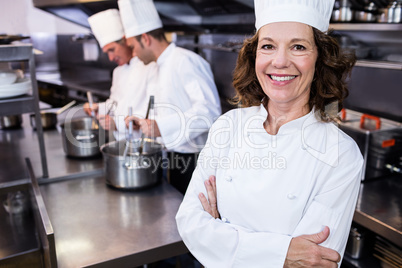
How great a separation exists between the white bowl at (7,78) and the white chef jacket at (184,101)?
2.51ft

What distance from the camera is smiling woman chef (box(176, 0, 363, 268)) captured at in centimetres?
106

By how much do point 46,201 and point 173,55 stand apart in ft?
3.81

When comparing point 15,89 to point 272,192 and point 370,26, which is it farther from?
point 370,26

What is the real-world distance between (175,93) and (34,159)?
3.05 ft

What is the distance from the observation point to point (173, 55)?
2396mm

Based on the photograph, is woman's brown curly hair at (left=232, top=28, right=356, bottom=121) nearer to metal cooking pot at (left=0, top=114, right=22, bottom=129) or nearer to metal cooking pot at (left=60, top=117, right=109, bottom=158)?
metal cooking pot at (left=60, top=117, right=109, bottom=158)

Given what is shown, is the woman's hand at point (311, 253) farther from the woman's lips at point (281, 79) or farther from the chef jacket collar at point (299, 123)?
the woman's lips at point (281, 79)

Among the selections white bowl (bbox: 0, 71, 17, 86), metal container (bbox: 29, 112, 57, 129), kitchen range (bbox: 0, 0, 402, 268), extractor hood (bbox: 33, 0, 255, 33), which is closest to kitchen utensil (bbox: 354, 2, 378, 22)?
kitchen range (bbox: 0, 0, 402, 268)

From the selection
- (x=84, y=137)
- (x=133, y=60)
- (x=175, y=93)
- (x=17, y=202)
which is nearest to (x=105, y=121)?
(x=84, y=137)

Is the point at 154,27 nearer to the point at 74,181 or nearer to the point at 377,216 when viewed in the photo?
the point at 74,181

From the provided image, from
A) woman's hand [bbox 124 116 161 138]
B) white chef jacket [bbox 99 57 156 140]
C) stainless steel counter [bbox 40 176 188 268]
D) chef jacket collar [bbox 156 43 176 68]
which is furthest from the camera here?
white chef jacket [bbox 99 57 156 140]

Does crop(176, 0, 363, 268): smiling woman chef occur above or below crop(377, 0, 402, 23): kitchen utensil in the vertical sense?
below

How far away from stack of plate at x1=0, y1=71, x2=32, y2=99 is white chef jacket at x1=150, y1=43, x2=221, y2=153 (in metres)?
0.70

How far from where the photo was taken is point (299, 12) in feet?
3.47
